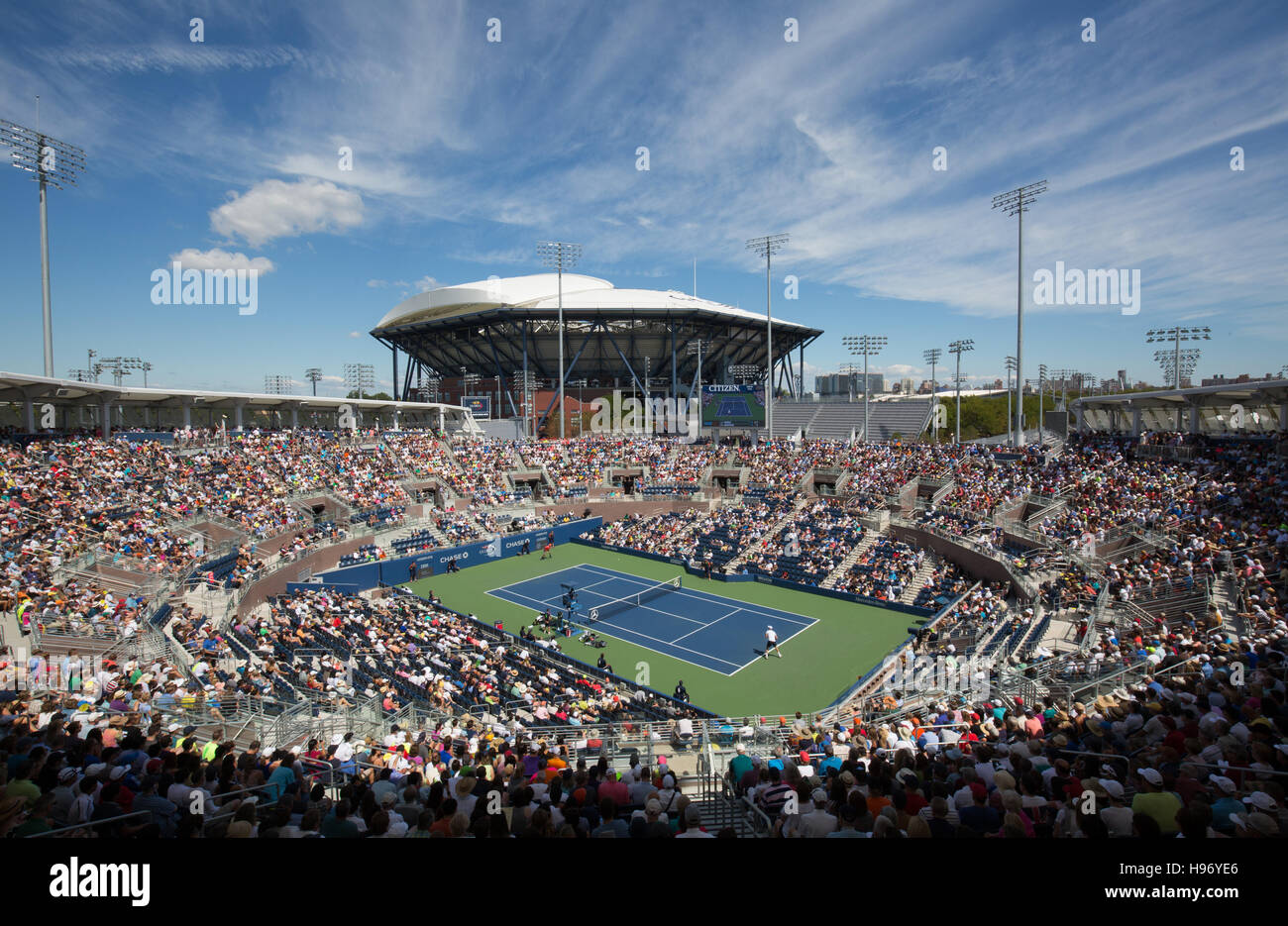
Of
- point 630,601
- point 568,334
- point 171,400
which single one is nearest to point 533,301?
point 568,334

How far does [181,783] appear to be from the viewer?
616cm

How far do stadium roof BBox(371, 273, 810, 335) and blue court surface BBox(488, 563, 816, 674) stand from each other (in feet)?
112

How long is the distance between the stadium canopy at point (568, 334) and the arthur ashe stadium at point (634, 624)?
14226 mm

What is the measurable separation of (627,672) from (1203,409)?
31325mm

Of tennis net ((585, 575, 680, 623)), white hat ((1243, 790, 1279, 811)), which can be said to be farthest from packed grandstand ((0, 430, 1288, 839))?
tennis net ((585, 575, 680, 623))

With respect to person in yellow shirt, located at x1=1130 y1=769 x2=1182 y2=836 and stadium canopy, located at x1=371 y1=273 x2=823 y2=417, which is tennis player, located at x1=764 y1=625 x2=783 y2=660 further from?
stadium canopy, located at x1=371 y1=273 x2=823 y2=417

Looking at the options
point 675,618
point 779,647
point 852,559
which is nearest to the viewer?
point 779,647

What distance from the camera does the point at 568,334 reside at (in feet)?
205

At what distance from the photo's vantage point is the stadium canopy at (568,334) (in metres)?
59.6

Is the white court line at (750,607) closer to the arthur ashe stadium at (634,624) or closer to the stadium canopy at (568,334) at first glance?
the arthur ashe stadium at (634,624)

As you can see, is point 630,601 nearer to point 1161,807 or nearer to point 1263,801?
point 1161,807

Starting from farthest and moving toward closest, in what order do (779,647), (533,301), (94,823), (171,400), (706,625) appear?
(533,301)
(171,400)
(706,625)
(779,647)
(94,823)
